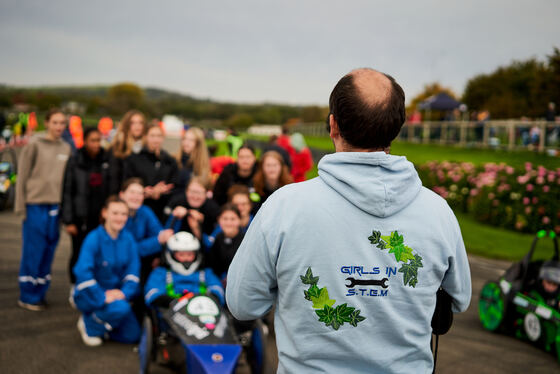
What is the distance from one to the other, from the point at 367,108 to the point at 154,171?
18.7 ft

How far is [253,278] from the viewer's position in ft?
5.77

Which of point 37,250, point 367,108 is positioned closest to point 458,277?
point 367,108

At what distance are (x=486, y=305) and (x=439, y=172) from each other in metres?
10.5

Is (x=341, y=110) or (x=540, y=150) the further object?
(x=540, y=150)

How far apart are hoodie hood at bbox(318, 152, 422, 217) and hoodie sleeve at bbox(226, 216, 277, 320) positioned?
0.28 metres

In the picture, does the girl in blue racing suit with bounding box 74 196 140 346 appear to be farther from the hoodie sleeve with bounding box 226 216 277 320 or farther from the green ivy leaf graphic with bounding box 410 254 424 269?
the green ivy leaf graphic with bounding box 410 254 424 269

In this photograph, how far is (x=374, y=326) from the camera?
1713 mm

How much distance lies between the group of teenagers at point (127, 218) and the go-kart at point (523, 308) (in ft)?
9.23

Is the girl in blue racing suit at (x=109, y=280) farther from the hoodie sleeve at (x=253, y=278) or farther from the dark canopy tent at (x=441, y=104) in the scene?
the dark canopy tent at (x=441, y=104)

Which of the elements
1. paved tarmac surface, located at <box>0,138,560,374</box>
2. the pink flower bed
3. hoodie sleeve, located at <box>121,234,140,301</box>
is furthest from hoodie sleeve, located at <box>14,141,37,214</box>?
the pink flower bed

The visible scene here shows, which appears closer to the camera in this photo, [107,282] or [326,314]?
[326,314]

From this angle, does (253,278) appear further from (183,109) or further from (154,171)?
(183,109)

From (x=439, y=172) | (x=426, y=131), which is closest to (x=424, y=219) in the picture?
(x=439, y=172)

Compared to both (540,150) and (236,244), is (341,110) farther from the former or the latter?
(540,150)
